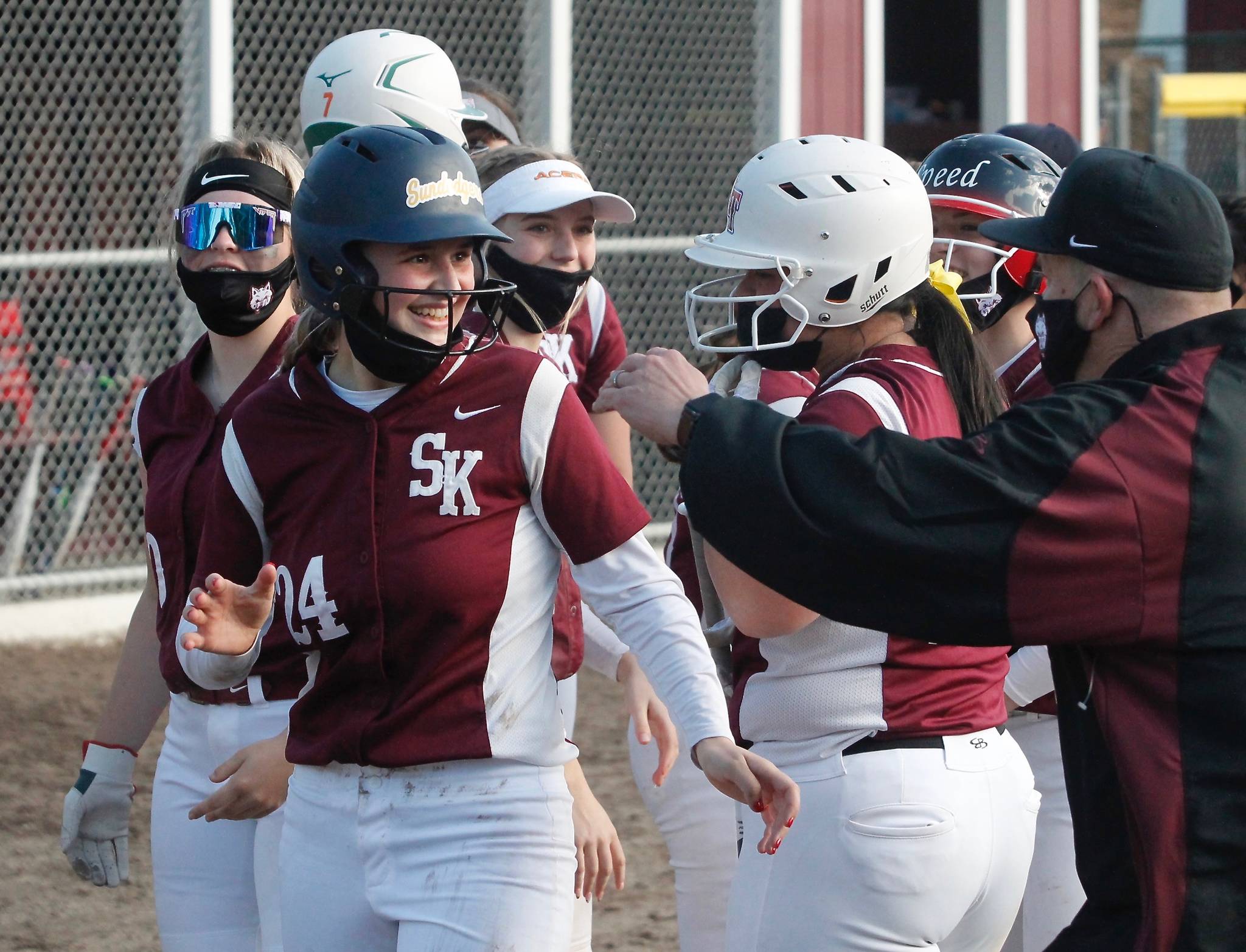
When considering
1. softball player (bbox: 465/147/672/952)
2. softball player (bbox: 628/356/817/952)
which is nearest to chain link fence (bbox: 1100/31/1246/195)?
softball player (bbox: 465/147/672/952)

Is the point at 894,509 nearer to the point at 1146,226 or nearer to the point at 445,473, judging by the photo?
the point at 1146,226

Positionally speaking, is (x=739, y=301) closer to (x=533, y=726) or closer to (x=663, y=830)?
(x=533, y=726)

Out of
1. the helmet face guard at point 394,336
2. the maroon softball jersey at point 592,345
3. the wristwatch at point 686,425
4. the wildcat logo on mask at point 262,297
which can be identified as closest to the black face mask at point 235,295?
the wildcat logo on mask at point 262,297

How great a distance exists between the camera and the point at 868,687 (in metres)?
2.92

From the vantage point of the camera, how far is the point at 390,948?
2.73 meters

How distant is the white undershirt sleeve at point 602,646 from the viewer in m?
3.74

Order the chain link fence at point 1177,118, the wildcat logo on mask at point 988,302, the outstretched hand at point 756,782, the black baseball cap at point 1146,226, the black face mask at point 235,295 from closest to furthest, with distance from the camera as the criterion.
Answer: the black baseball cap at point 1146,226
the outstretched hand at point 756,782
the black face mask at point 235,295
the wildcat logo on mask at point 988,302
the chain link fence at point 1177,118

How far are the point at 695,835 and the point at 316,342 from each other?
175 cm

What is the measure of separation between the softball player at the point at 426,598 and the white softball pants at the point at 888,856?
25 centimetres

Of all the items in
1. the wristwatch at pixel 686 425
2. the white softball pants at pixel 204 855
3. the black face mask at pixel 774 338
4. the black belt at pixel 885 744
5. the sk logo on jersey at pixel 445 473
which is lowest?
the white softball pants at pixel 204 855

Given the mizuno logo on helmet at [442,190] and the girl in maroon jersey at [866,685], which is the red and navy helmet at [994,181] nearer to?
the girl in maroon jersey at [866,685]

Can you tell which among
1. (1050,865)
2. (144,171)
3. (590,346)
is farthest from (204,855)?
(144,171)

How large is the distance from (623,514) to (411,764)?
0.55 metres

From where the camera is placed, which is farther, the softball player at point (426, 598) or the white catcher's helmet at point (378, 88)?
the white catcher's helmet at point (378, 88)
